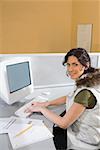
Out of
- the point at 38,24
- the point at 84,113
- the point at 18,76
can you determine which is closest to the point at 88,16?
the point at 38,24

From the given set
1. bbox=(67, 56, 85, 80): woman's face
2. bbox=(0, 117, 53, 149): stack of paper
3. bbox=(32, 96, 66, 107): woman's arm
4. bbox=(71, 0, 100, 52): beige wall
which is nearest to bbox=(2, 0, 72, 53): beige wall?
bbox=(71, 0, 100, 52): beige wall

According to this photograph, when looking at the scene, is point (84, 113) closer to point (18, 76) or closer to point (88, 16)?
point (18, 76)

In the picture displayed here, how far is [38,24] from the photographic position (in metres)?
3.97

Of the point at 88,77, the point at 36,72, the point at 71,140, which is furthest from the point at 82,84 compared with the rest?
the point at 36,72

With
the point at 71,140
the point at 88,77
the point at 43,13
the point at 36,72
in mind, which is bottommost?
the point at 71,140

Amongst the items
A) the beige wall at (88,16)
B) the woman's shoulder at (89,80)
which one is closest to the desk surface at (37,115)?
the woman's shoulder at (89,80)

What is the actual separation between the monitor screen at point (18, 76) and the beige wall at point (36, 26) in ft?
7.08

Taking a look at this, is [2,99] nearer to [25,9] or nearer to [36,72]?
[36,72]

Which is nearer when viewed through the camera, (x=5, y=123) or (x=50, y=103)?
(x=5, y=123)

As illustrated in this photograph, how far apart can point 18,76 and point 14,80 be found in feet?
0.19

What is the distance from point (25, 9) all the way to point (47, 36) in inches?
24.3

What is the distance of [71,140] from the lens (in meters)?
1.23

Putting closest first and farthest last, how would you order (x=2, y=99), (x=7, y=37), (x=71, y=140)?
1. (x=71, y=140)
2. (x=2, y=99)
3. (x=7, y=37)

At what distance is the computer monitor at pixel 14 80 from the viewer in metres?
1.59
